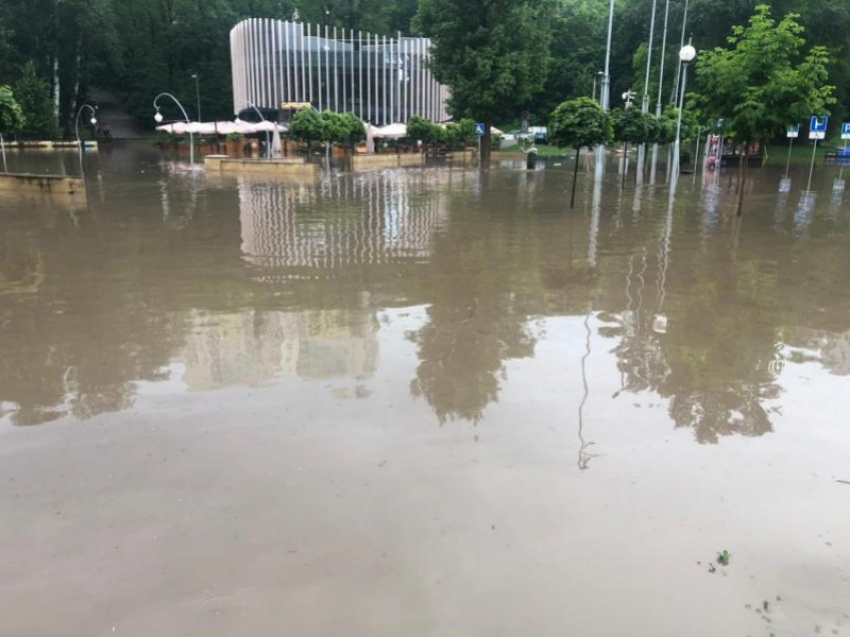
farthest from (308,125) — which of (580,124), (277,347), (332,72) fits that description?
(277,347)

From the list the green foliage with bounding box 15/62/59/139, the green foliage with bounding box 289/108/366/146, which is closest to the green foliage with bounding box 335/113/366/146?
the green foliage with bounding box 289/108/366/146

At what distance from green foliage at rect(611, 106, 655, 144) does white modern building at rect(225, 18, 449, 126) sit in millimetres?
39455

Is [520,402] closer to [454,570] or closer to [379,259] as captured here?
[454,570]

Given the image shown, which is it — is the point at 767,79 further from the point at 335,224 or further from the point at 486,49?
the point at 486,49

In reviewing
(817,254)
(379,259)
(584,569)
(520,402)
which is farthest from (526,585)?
(817,254)

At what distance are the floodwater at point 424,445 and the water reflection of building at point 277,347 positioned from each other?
0.16ft

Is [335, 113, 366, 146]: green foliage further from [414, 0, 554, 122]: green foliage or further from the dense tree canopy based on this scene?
[414, 0, 554, 122]: green foliage

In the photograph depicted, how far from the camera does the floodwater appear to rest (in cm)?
378

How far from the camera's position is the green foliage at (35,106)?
59.3m

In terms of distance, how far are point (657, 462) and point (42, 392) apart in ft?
18.1

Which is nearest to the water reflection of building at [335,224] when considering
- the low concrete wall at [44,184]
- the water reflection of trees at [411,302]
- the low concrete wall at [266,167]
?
the water reflection of trees at [411,302]

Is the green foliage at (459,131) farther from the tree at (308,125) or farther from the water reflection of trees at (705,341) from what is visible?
the water reflection of trees at (705,341)

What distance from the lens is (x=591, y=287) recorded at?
10.6 metres

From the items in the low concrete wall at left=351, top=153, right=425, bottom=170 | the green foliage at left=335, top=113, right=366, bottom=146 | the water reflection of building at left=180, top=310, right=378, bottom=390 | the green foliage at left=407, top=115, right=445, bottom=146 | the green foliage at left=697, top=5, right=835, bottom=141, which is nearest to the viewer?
the water reflection of building at left=180, top=310, right=378, bottom=390
